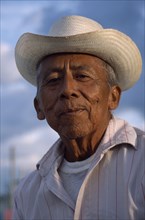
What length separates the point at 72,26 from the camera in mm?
3580

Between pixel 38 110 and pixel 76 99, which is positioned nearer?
pixel 76 99

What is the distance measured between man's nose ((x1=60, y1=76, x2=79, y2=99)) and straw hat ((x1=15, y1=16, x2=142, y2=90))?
0.22 m

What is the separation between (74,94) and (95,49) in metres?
0.37

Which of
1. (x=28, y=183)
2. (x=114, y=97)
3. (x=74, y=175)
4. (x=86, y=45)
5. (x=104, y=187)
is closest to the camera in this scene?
(x=104, y=187)

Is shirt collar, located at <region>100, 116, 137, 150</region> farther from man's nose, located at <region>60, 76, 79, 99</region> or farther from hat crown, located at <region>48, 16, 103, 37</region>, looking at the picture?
hat crown, located at <region>48, 16, 103, 37</region>

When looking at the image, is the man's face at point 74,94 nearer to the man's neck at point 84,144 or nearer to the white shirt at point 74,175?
the man's neck at point 84,144

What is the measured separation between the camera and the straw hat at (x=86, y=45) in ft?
11.5

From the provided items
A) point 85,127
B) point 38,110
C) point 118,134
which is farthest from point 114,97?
point 38,110

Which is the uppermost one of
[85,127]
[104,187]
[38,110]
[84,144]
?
[38,110]

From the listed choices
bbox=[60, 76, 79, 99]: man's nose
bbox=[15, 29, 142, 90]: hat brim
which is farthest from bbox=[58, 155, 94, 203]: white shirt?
bbox=[15, 29, 142, 90]: hat brim

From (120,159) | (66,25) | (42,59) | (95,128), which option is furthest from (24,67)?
(120,159)

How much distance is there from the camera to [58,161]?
12.5 ft

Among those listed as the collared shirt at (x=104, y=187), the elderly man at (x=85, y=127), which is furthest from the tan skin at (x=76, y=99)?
the collared shirt at (x=104, y=187)

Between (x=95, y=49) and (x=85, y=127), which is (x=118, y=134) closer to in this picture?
(x=85, y=127)
